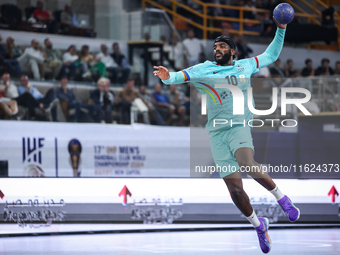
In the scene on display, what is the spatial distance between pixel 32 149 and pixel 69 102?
1.52 m

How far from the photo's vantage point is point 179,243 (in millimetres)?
7148

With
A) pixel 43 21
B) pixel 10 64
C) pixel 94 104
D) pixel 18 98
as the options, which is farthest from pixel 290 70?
pixel 18 98

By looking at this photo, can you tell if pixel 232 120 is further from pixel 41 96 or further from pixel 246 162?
pixel 41 96

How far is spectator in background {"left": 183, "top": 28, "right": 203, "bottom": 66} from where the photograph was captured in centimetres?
1298

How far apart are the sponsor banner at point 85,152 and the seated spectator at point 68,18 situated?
4620mm

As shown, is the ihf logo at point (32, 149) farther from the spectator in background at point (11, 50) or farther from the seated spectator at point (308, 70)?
the seated spectator at point (308, 70)

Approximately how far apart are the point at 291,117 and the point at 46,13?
6764mm

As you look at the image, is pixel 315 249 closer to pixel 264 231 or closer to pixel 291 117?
pixel 264 231

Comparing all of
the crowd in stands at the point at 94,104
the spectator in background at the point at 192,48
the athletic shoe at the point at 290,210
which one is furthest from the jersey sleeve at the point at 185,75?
the spectator in background at the point at 192,48

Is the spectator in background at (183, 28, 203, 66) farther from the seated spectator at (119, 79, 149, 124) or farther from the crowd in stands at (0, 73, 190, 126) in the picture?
the seated spectator at (119, 79, 149, 124)

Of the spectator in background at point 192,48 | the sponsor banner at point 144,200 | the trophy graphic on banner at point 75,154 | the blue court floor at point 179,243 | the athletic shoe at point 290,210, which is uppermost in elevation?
the spectator in background at point 192,48

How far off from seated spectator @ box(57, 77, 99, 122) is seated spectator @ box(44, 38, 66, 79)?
0.97 meters

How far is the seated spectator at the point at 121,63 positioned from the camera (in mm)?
12234

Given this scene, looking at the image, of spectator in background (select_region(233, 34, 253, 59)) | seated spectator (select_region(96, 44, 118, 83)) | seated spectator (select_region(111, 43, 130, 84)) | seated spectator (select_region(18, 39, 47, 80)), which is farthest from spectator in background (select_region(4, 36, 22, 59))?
spectator in background (select_region(233, 34, 253, 59))
